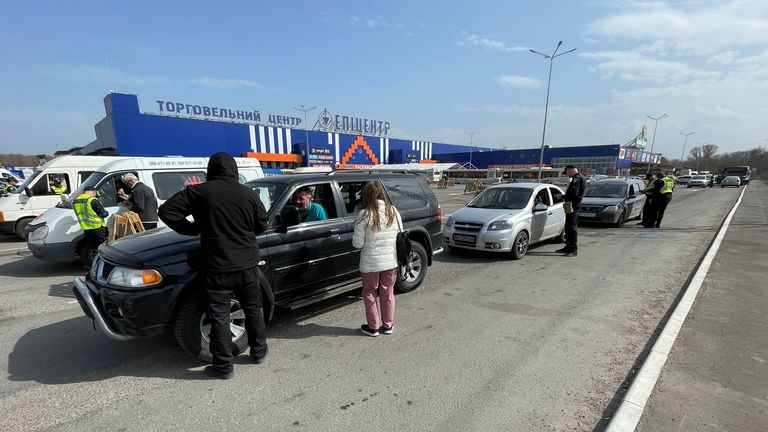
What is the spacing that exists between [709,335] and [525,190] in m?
4.80

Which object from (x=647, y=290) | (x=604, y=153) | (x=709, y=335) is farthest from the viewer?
(x=604, y=153)

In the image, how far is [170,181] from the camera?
7629 millimetres

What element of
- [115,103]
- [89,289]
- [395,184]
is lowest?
[89,289]

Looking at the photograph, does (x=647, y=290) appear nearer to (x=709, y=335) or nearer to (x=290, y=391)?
(x=709, y=335)

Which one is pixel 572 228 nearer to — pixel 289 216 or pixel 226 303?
pixel 289 216

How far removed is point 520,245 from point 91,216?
7.81 metres

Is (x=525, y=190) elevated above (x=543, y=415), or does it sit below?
above

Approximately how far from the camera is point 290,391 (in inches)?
118

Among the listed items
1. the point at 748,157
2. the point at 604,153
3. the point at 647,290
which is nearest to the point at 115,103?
the point at 647,290

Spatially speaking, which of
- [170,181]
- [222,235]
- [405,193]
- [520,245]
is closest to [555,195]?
[520,245]

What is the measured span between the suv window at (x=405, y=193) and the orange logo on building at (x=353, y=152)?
5687 centimetres

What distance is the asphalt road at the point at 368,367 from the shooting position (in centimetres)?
269

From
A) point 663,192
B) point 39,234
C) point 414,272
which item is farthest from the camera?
point 663,192

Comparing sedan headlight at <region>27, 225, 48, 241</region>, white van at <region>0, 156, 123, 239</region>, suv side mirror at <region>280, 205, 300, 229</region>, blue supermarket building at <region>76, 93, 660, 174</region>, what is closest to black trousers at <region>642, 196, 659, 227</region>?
suv side mirror at <region>280, 205, 300, 229</region>
